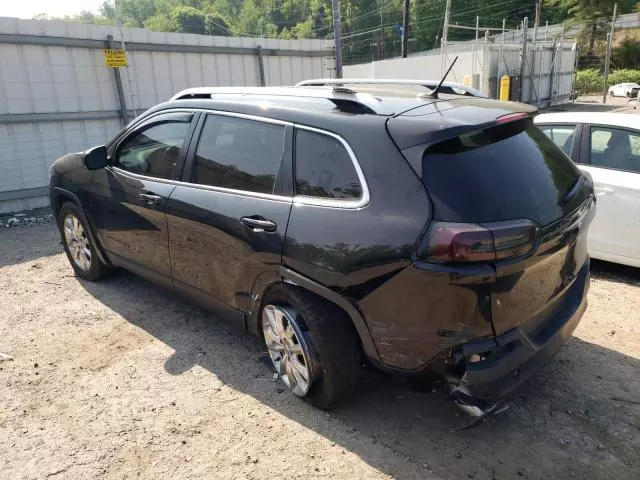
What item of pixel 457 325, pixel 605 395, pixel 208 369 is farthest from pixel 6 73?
pixel 605 395

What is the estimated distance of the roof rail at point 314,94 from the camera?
2.79m

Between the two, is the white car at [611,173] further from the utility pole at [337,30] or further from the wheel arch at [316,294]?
the utility pole at [337,30]

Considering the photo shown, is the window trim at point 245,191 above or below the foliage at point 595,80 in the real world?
above

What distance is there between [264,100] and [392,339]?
1706 millimetres

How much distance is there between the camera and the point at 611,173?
4895 millimetres

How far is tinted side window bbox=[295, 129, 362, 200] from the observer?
2.68 meters

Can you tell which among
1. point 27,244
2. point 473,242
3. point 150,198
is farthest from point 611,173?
point 27,244

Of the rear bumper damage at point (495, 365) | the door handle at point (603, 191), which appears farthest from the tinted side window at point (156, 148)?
the door handle at point (603, 191)

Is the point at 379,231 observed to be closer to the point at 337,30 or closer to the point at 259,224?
the point at 259,224

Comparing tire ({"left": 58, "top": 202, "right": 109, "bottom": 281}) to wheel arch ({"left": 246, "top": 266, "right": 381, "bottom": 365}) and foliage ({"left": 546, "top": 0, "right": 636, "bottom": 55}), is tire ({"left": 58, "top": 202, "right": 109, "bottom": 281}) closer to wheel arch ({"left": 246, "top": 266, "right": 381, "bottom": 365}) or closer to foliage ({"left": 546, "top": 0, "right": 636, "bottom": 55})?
wheel arch ({"left": 246, "top": 266, "right": 381, "bottom": 365})

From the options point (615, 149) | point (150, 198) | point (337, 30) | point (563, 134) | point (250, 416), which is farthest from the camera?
point (337, 30)

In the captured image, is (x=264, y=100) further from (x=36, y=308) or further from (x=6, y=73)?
(x=6, y=73)

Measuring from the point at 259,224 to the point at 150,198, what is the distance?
126 centimetres

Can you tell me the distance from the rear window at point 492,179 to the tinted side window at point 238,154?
1.03 meters
